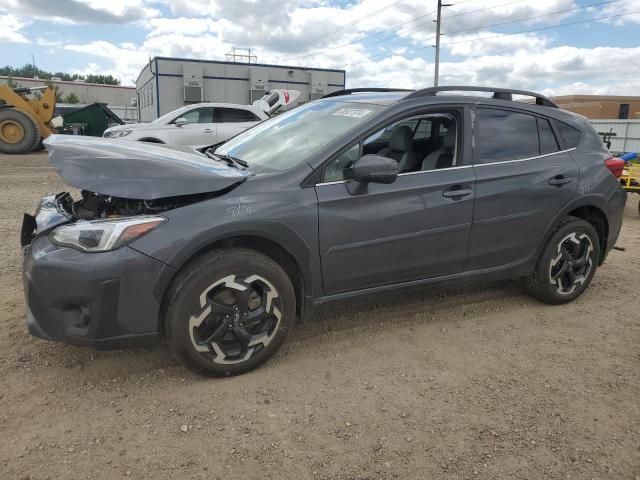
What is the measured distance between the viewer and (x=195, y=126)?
39.3 ft

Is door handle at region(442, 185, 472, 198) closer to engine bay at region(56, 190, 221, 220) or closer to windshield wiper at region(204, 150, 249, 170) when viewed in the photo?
windshield wiper at region(204, 150, 249, 170)

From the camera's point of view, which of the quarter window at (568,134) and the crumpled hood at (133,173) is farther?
the quarter window at (568,134)

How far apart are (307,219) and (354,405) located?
3.55 ft

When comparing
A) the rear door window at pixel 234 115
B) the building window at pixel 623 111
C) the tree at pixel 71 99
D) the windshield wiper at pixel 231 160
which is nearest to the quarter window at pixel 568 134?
the windshield wiper at pixel 231 160

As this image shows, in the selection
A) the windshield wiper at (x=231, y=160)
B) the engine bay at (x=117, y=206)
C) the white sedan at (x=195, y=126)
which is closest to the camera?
the engine bay at (x=117, y=206)

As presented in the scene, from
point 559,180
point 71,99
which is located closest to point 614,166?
point 559,180

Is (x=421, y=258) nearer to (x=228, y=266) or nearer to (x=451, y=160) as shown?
(x=451, y=160)

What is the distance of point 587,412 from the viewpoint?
278 cm

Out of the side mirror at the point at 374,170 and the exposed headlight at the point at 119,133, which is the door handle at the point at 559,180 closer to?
the side mirror at the point at 374,170

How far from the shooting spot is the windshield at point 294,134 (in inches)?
130

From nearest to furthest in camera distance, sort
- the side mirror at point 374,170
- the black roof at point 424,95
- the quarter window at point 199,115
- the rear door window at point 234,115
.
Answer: the side mirror at point 374,170, the black roof at point 424,95, the quarter window at point 199,115, the rear door window at point 234,115

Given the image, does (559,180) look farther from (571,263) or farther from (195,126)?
(195,126)

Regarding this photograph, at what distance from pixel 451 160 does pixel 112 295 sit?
2386 millimetres

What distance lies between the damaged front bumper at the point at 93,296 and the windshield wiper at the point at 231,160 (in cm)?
101
